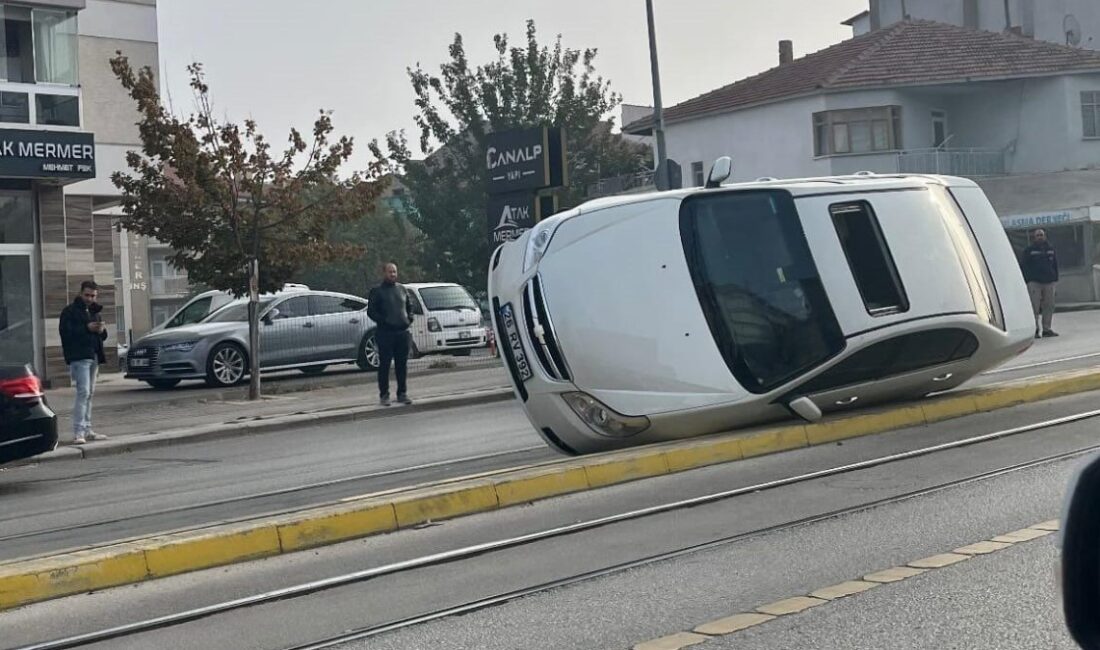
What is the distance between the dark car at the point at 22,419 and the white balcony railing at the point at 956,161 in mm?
36599

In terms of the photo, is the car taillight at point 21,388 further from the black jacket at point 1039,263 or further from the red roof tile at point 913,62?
the red roof tile at point 913,62

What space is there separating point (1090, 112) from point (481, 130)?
2310 cm

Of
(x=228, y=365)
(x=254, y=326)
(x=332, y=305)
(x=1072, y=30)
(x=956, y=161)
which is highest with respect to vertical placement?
(x=1072, y=30)

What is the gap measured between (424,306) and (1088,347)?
12620 mm

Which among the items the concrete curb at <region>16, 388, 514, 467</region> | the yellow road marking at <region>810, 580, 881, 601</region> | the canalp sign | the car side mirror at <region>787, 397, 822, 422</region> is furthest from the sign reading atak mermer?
the yellow road marking at <region>810, 580, 881, 601</region>

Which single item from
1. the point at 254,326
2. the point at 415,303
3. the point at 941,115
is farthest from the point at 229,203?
the point at 941,115

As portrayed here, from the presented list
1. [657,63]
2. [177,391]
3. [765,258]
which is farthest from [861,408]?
[657,63]

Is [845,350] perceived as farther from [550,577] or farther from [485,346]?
[485,346]

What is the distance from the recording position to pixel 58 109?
2594cm

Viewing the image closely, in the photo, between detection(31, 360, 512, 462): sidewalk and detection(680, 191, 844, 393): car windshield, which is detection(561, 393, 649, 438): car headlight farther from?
detection(31, 360, 512, 462): sidewalk

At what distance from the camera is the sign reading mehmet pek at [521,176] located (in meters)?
20.8

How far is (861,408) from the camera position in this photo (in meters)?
12.6

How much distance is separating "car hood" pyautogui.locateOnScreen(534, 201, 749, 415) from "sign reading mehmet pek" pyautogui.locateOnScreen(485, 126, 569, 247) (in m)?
9.73

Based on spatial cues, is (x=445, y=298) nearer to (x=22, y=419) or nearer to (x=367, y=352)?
(x=367, y=352)
